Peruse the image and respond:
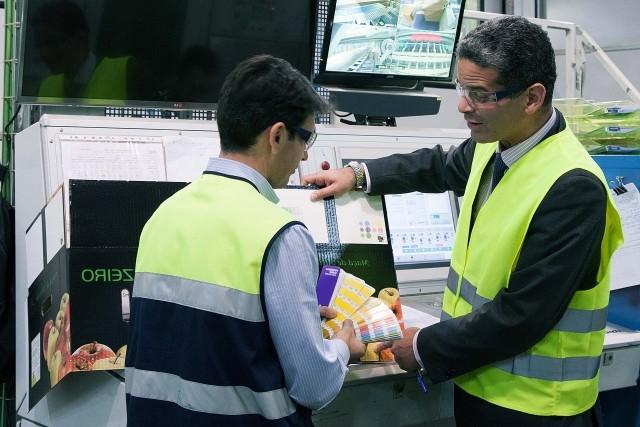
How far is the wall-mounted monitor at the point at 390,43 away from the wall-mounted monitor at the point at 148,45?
0.09 metres

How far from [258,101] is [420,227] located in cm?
132

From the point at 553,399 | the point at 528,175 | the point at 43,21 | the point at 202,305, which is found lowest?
the point at 553,399

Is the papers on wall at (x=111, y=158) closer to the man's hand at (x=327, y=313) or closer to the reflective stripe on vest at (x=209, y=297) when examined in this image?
the man's hand at (x=327, y=313)

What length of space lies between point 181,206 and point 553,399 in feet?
3.02

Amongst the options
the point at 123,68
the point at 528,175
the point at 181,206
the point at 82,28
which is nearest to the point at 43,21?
the point at 82,28

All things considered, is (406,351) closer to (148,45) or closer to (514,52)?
(514,52)

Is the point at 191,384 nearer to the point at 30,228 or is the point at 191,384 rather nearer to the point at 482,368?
the point at 482,368

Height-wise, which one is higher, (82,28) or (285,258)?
(82,28)

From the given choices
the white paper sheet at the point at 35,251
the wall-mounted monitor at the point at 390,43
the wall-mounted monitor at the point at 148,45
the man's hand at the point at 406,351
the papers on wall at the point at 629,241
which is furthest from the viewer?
the wall-mounted monitor at the point at 390,43

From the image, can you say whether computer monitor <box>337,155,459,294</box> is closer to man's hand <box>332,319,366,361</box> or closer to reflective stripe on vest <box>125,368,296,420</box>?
man's hand <box>332,319,366,361</box>

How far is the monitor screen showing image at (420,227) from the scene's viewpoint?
248 cm

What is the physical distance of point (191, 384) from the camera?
1.29 m

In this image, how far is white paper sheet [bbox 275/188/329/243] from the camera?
2000mm

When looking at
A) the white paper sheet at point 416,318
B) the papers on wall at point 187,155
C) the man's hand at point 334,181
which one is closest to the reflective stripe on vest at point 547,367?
the white paper sheet at point 416,318
